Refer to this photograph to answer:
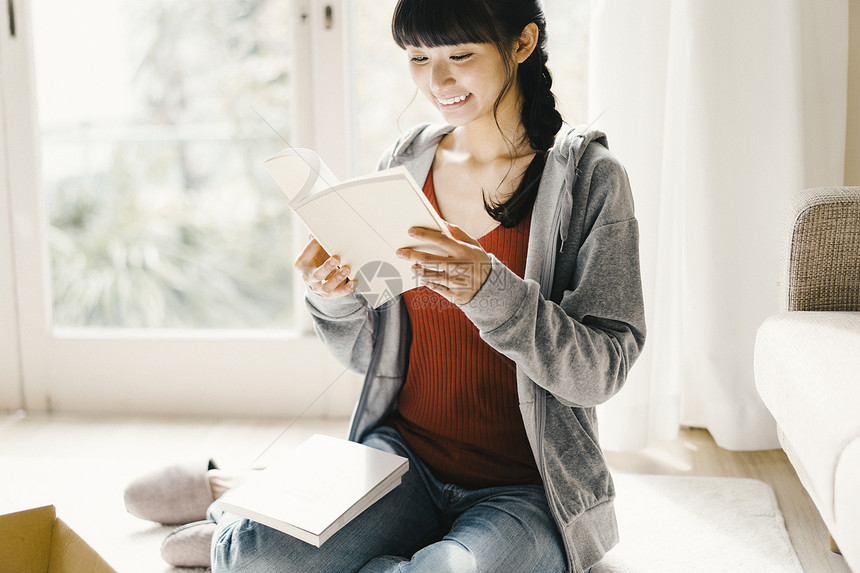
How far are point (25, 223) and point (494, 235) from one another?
4.77 ft

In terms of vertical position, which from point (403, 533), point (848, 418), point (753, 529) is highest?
point (848, 418)

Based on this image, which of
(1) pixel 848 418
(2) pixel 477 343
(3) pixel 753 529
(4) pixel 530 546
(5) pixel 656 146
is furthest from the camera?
(5) pixel 656 146

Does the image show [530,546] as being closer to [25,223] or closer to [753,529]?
[753,529]

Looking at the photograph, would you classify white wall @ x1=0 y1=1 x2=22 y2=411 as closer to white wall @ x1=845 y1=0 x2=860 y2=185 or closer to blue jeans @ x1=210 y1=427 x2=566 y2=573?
blue jeans @ x1=210 y1=427 x2=566 y2=573

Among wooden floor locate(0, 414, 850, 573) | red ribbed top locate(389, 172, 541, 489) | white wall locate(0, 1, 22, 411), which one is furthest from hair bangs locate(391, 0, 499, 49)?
white wall locate(0, 1, 22, 411)

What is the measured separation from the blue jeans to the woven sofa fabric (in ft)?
1.71

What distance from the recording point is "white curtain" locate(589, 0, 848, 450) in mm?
1582

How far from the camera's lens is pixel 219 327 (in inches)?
83.2

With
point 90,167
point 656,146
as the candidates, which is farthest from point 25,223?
point 656,146

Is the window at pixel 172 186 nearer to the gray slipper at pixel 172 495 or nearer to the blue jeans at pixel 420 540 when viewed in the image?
the gray slipper at pixel 172 495

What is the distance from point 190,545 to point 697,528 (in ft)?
2.87

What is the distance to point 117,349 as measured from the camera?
2035 mm

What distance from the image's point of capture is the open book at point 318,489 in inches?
38.2

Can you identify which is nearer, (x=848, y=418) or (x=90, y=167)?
(x=848, y=418)
